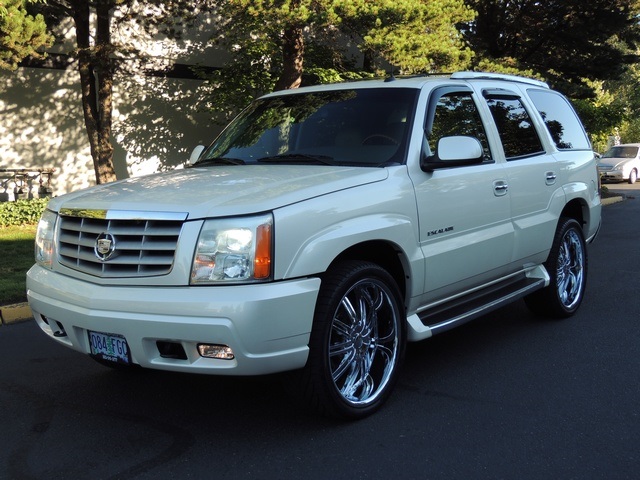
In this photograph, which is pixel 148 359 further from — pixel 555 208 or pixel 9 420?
pixel 555 208

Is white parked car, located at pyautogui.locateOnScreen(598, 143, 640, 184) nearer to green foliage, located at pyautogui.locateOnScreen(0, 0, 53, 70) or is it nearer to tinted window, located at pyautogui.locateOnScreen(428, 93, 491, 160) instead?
green foliage, located at pyautogui.locateOnScreen(0, 0, 53, 70)

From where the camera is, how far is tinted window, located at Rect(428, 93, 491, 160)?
4762 millimetres

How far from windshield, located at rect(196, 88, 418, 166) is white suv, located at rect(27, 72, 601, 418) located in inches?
0.6

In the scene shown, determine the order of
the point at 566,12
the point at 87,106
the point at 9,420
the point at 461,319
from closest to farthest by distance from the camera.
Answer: the point at 9,420 < the point at 461,319 < the point at 87,106 < the point at 566,12

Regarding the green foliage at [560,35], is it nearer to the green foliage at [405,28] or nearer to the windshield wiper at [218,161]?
the green foliage at [405,28]

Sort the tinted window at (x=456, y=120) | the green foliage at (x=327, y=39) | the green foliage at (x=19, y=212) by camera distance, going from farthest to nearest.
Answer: the green foliage at (x=327, y=39)
the green foliage at (x=19, y=212)
the tinted window at (x=456, y=120)

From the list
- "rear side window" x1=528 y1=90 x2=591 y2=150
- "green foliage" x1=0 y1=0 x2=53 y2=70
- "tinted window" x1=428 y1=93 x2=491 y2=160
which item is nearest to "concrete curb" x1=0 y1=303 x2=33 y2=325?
"tinted window" x1=428 y1=93 x2=491 y2=160

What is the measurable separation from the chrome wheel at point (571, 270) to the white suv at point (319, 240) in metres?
0.44

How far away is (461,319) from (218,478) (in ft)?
6.53

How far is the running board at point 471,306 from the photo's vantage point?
4.41 meters

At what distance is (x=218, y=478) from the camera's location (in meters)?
3.33

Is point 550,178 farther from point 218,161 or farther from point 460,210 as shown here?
point 218,161

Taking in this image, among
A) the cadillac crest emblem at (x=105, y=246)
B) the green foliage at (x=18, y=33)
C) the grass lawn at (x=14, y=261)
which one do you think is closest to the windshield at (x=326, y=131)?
the cadillac crest emblem at (x=105, y=246)

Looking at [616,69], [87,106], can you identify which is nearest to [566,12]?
[616,69]
